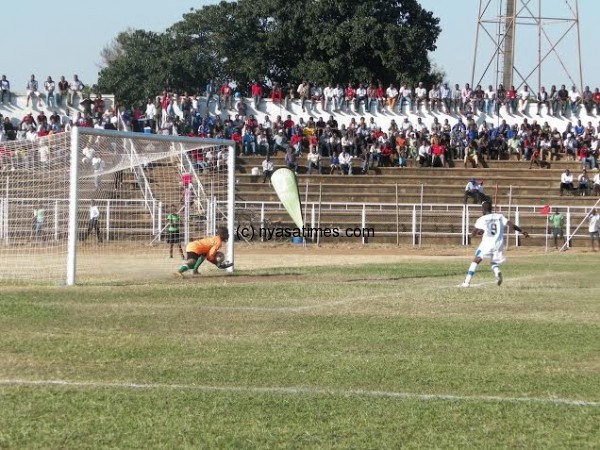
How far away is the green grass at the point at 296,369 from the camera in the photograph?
7.87 m

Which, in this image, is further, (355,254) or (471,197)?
(471,197)

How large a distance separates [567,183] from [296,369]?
34469mm

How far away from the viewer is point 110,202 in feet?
82.8

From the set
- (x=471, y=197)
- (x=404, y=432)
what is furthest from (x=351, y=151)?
(x=404, y=432)

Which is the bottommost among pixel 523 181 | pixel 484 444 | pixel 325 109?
pixel 484 444

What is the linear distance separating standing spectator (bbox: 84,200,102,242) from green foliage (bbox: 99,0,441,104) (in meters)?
38.9

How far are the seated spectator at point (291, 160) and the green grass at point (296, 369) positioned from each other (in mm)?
25747

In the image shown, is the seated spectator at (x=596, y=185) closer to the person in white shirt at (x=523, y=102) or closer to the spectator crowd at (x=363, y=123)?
the spectator crowd at (x=363, y=123)

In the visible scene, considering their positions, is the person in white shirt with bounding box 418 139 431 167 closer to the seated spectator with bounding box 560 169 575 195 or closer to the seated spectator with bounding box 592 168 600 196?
the seated spectator with bounding box 560 169 575 195

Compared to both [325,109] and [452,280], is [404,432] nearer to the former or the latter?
[452,280]

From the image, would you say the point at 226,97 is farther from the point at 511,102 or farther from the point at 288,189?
the point at 288,189

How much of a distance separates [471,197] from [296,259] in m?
13.6

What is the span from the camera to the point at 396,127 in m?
48.8

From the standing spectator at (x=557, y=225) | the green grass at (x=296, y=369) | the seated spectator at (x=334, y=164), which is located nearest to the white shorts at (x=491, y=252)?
the green grass at (x=296, y=369)
